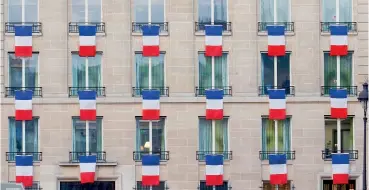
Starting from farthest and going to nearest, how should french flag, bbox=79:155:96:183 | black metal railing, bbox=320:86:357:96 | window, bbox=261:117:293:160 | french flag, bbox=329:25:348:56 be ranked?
black metal railing, bbox=320:86:357:96
window, bbox=261:117:293:160
french flag, bbox=329:25:348:56
french flag, bbox=79:155:96:183

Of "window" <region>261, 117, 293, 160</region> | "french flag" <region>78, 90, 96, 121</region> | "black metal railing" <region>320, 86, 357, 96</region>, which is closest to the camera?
"french flag" <region>78, 90, 96, 121</region>

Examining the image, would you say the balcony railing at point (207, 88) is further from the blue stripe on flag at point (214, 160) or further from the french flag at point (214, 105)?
the blue stripe on flag at point (214, 160)

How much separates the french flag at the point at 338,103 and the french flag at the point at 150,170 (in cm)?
774

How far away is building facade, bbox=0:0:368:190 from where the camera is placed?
49.7 metres

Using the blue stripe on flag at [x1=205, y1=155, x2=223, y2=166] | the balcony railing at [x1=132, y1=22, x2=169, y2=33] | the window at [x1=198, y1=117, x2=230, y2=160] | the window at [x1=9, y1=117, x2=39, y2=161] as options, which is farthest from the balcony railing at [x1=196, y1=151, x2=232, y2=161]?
the window at [x1=9, y1=117, x2=39, y2=161]

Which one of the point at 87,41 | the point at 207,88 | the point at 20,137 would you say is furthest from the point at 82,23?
the point at 207,88

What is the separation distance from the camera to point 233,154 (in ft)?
164

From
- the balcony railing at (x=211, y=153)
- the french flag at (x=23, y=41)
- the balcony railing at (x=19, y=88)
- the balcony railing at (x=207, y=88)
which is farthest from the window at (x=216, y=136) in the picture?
the french flag at (x=23, y=41)

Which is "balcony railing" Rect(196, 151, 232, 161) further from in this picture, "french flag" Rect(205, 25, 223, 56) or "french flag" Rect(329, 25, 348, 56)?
"french flag" Rect(329, 25, 348, 56)

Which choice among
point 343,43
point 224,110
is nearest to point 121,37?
Result: point 224,110

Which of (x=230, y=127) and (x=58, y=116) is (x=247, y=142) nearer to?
(x=230, y=127)

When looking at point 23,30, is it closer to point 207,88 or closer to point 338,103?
point 207,88

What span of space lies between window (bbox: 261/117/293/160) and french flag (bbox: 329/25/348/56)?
11.6 ft

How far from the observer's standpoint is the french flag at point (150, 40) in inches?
1950
